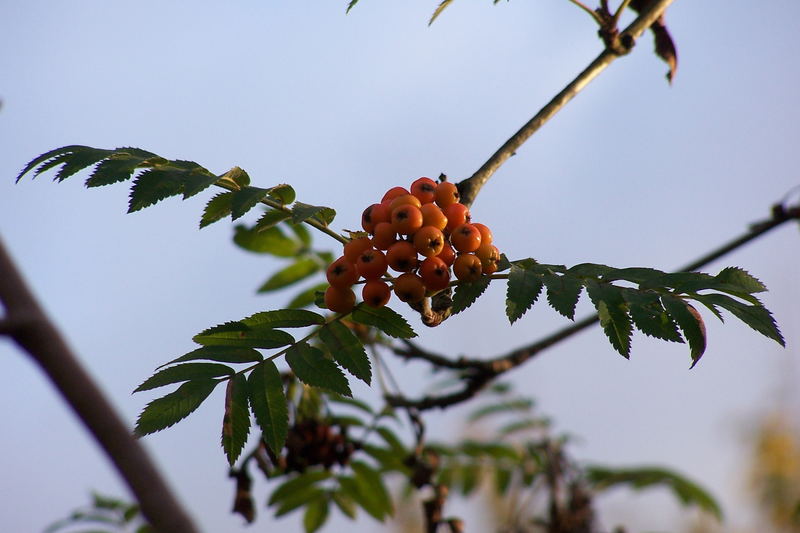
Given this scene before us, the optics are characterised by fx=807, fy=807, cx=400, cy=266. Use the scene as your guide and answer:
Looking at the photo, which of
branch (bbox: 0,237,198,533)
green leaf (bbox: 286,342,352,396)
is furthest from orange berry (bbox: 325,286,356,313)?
branch (bbox: 0,237,198,533)

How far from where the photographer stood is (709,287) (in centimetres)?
188

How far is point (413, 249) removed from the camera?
1.90 meters

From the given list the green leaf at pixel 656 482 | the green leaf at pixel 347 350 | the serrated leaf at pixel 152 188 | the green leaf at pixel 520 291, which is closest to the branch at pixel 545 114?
the green leaf at pixel 520 291

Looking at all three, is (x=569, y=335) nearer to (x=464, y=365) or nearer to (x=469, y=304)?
(x=464, y=365)

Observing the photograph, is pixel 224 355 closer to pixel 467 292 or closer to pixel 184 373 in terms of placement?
pixel 184 373

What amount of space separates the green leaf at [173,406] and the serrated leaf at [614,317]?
35.9 inches

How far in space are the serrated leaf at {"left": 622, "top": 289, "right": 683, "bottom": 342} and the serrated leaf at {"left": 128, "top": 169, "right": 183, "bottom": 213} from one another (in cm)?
109

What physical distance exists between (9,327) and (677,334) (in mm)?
1447

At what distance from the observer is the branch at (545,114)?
1.96 m

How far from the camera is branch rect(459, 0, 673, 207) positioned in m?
1.96

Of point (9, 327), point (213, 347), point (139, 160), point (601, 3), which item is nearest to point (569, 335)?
point (601, 3)

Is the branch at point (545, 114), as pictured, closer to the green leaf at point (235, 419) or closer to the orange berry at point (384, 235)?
the orange berry at point (384, 235)

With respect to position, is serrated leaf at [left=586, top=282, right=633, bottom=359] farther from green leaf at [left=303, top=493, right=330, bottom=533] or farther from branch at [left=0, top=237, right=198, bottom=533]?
green leaf at [left=303, top=493, right=330, bottom=533]

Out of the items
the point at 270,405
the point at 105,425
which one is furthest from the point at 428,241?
the point at 105,425
